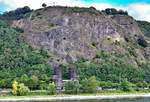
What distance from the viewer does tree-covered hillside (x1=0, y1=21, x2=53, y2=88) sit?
93562 mm

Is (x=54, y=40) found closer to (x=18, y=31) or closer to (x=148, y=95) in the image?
(x=18, y=31)

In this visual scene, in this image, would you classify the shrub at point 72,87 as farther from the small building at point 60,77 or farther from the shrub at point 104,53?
the shrub at point 104,53

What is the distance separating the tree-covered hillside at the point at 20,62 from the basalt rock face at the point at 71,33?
521 cm

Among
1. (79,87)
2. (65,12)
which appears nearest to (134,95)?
(79,87)

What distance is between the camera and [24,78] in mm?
92188

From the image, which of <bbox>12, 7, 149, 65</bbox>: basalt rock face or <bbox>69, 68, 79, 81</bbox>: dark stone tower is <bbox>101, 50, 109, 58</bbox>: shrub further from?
<bbox>69, 68, 79, 81</bbox>: dark stone tower

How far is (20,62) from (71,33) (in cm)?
2956

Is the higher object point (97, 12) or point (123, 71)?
point (97, 12)

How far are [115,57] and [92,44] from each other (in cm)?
1266

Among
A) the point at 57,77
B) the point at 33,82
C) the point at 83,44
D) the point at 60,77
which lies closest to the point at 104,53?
the point at 83,44

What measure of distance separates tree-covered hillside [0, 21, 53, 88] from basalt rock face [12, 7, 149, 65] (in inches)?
205

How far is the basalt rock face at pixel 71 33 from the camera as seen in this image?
121125mm

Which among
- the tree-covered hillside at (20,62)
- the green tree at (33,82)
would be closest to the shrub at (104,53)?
the tree-covered hillside at (20,62)

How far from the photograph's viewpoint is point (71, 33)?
126125mm
